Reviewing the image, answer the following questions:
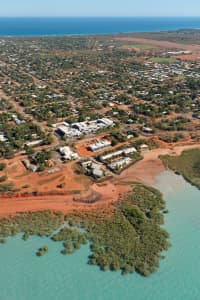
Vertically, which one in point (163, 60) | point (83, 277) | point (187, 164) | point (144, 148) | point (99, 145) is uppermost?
point (163, 60)

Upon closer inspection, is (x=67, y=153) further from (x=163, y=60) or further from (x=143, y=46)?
(x=143, y=46)

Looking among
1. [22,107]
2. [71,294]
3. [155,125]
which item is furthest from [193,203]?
[22,107]

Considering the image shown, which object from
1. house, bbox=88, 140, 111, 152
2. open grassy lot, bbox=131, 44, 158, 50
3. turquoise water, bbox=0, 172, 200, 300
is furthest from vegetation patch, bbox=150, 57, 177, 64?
turquoise water, bbox=0, 172, 200, 300

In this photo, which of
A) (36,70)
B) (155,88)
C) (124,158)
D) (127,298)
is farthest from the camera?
(36,70)

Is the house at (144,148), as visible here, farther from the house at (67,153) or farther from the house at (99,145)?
the house at (67,153)

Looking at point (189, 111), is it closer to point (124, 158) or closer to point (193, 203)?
point (124, 158)

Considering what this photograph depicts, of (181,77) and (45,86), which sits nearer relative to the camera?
(45,86)

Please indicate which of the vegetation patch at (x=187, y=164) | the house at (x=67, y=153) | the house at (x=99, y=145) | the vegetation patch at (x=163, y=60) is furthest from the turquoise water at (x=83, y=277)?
the vegetation patch at (x=163, y=60)

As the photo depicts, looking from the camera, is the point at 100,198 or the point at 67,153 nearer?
the point at 100,198

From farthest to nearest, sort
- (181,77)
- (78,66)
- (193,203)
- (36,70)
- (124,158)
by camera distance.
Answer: (78,66), (36,70), (181,77), (124,158), (193,203)

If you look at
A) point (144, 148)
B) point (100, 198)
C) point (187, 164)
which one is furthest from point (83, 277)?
point (144, 148)
